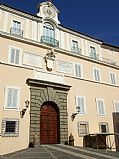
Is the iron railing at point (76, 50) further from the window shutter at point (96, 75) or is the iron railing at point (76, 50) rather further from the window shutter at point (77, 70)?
the window shutter at point (96, 75)

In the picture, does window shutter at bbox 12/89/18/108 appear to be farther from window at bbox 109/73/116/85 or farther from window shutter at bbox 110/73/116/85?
window shutter at bbox 110/73/116/85

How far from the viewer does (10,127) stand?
13.4m

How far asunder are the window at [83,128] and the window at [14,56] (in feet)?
22.3

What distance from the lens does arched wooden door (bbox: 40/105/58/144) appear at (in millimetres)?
14866

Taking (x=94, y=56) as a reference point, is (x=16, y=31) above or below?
above

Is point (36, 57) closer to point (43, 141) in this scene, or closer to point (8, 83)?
point (8, 83)

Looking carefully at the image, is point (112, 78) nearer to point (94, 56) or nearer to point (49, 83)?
point (94, 56)

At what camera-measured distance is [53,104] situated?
16141 millimetres

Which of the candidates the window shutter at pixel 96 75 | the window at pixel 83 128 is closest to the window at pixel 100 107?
the window at pixel 83 128

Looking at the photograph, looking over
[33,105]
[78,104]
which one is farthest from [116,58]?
[33,105]

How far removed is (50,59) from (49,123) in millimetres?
5173

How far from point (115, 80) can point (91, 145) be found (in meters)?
7.94

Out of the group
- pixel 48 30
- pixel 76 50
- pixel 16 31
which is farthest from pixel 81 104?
pixel 16 31

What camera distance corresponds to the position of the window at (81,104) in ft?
54.9
